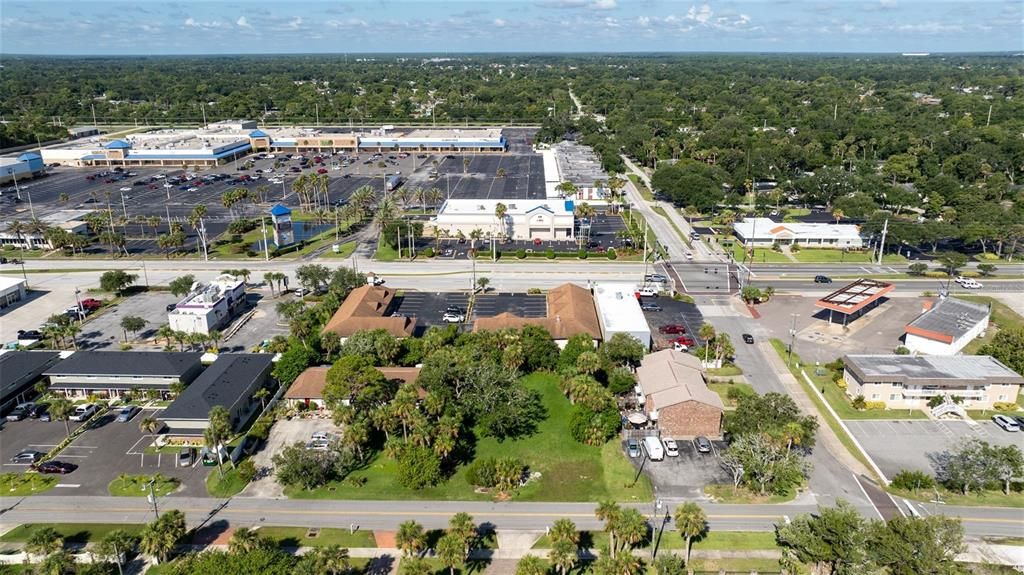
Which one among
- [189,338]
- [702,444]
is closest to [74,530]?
[189,338]

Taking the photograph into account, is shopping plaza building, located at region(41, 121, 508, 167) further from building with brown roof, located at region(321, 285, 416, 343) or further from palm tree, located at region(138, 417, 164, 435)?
palm tree, located at region(138, 417, 164, 435)

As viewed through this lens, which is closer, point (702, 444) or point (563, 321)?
point (702, 444)

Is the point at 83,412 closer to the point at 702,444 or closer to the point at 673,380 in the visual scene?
the point at 673,380

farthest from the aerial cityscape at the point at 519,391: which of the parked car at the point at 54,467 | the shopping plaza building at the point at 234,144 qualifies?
the shopping plaza building at the point at 234,144

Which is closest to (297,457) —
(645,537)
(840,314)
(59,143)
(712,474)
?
(645,537)

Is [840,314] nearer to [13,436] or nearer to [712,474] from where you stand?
[712,474]
